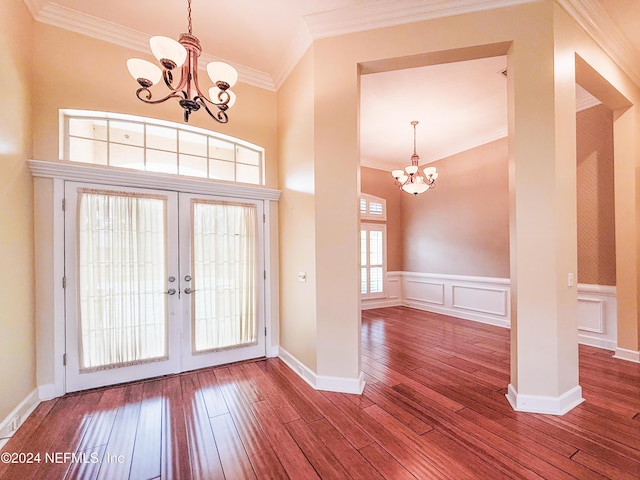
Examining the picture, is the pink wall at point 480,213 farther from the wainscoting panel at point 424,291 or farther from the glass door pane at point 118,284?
the glass door pane at point 118,284

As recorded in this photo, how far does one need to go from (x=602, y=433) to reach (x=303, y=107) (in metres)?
3.87

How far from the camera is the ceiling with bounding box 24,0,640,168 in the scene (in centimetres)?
252

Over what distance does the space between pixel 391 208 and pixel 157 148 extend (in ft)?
17.2

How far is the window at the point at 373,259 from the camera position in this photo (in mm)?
6371

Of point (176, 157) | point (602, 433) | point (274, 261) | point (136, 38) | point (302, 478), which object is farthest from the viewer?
point (274, 261)

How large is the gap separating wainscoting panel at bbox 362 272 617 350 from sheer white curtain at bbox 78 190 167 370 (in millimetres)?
4466

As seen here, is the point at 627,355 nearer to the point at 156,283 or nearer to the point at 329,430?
the point at 329,430

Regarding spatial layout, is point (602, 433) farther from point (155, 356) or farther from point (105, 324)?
point (105, 324)

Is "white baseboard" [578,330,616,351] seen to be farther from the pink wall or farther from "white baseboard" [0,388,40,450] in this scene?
"white baseboard" [0,388,40,450]

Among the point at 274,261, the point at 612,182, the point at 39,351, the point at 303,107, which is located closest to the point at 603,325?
the point at 612,182

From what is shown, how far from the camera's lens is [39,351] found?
2.49 metres

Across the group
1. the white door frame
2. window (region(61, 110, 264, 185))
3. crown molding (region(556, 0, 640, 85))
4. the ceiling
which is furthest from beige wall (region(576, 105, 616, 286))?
the white door frame

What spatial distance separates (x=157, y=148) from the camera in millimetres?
3039

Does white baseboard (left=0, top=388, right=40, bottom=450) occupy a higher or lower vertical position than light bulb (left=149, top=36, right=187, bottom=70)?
lower
